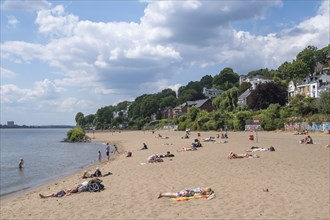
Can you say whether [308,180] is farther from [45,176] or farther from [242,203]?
[45,176]

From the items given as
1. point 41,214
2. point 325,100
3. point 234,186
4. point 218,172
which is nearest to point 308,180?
point 234,186

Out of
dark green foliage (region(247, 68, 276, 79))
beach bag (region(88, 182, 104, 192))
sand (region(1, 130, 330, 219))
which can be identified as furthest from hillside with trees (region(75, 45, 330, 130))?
beach bag (region(88, 182, 104, 192))

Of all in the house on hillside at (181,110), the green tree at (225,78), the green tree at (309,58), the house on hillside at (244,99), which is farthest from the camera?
the green tree at (225,78)

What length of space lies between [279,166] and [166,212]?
11320 mm

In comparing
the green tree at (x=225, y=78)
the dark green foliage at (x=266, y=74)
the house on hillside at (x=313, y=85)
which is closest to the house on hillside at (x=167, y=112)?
the green tree at (x=225, y=78)

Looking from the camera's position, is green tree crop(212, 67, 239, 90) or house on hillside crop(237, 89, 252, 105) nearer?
house on hillside crop(237, 89, 252, 105)

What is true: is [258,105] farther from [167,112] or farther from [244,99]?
[167,112]

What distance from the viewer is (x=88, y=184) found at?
674 inches

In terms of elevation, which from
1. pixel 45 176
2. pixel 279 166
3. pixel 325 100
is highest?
pixel 325 100

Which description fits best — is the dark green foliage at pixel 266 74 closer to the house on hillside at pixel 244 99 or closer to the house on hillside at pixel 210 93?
the house on hillside at pixel 210 93

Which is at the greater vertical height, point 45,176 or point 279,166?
point 279,166

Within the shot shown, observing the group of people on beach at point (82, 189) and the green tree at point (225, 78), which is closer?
the group of people on beach at point (82, 189)

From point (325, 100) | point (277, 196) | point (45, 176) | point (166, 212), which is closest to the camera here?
point (166, 212)

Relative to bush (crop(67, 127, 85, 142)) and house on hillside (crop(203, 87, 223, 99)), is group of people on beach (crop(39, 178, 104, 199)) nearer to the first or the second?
bush (crop(67, 127, 85, 142))
